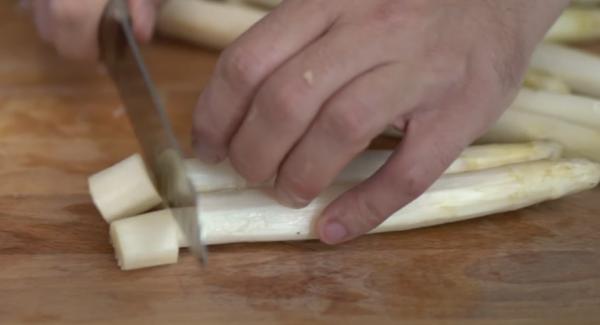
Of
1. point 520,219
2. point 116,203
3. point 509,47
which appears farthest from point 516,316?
point 116,203

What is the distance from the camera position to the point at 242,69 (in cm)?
124

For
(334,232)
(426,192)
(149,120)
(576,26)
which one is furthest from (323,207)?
(576,26)

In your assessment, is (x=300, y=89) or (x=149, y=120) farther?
(x=149, y=120)

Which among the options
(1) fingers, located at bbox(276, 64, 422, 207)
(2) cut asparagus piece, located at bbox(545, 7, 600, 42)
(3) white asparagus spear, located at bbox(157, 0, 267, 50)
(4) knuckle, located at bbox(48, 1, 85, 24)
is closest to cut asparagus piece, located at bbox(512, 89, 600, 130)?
(2) cut asparagus piece, located at bbox(545, 7, 600, 42)

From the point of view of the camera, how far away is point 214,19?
1.99 metres

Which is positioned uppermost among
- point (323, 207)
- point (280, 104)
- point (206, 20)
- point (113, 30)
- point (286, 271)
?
point (206, 20)

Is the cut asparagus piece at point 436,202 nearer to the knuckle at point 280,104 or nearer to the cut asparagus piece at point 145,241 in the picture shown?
the cut asparagus piece at point 145,241

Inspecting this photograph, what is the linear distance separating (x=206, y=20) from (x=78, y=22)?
15.2 inches

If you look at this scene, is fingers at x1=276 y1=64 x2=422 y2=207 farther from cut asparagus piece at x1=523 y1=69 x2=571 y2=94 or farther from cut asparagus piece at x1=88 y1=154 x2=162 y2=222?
cut asparagus piece at x1=523 y1=69 x2=571 y2=94

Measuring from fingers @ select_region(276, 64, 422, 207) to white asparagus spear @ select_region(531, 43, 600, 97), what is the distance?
720 mm

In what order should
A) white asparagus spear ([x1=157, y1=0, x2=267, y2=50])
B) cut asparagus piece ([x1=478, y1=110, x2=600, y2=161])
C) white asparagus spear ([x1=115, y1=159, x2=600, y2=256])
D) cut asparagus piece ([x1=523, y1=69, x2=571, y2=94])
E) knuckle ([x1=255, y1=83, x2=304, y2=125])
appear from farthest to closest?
white asparagus spear ([x1=157, y1=0, x2=267, y2=50])
cut asparagus piece ([x1=523, y1=69, x2=571, y2=94])
cut asparagus piece ([x1=478, y1=110, x2=600, y2=161])
white asparagus spear ([x1=115, y1=159, x2=600, y2=256])
knuckle ([x1=255, y1=83, x2=304, y2=125])

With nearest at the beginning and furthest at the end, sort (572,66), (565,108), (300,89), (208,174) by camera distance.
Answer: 1. (300,89)
2. (208,174)
3. (565,108)
4. (572,66)

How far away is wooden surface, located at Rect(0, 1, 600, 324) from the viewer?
1.33 metres

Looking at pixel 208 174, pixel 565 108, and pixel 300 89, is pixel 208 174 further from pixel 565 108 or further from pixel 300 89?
pixel 565 108
